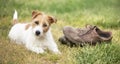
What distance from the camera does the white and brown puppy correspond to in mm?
7254

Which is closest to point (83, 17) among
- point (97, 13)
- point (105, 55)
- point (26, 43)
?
point (97, 13)

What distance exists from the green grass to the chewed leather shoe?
0.55 ft

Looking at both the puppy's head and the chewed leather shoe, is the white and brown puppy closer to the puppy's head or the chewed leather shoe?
the puppy's head

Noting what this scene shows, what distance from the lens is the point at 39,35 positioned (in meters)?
7.32

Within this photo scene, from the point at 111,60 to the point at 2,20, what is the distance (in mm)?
3915

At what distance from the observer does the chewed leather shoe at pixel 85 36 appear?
7.85m

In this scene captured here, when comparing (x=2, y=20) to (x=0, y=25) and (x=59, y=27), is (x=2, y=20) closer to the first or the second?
(x=0, y=25)

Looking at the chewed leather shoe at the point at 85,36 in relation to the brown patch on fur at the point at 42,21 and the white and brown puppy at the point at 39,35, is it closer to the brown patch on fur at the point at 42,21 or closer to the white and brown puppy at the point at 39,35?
the white and brown puppy at the point at 39,35

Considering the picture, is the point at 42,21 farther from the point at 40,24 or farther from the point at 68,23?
the point at 68,23

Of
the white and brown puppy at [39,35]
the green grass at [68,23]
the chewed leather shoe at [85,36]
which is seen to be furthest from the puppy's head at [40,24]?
the chewed leather shoe at [85,36]

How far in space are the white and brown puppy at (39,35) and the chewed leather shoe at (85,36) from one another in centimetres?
53

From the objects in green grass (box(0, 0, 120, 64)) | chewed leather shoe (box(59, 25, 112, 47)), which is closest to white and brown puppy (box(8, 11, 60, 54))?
green grass (box(0, 0, 120, 64))

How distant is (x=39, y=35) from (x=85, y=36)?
1.12 meters

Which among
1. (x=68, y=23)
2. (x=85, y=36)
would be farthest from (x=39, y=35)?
(x=68, y=23)
